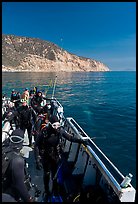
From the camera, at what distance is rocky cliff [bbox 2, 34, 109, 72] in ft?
483

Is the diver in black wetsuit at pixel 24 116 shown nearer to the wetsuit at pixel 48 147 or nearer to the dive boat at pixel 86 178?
the dive boat at pixel 86 178

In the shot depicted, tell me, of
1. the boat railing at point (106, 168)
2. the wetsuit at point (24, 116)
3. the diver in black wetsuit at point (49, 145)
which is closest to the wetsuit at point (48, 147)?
the diver in black wetsuit at point (49, 145)

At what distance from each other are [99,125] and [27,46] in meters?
167

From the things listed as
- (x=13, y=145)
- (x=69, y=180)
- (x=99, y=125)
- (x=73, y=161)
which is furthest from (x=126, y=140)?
(x=13, y=145)

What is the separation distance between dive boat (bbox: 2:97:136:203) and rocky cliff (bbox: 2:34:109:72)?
439 ft

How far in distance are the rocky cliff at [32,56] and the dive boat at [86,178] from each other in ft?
439

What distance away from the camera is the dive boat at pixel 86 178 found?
3.78m

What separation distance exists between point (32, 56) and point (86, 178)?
6263 inches

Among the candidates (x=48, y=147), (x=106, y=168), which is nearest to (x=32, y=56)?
(x=48, y=147)

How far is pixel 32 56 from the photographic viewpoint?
157m

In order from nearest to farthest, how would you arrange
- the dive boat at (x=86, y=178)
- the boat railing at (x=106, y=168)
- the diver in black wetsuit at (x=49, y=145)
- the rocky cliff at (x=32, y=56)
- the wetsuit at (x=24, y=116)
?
the boat railing at (x=106, y=168), the dive boat at (x=86, y=178), the diver in black wetsuit at (x=49, y=145), the wetsuit at (x=24, y=116), the rocky cliff at (x=32, y=56)

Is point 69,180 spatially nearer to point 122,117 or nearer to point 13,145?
point 13,145

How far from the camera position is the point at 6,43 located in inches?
6398

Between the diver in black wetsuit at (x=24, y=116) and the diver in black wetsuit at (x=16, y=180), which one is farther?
the diver in black wetsuit at (x=24, y=116)
